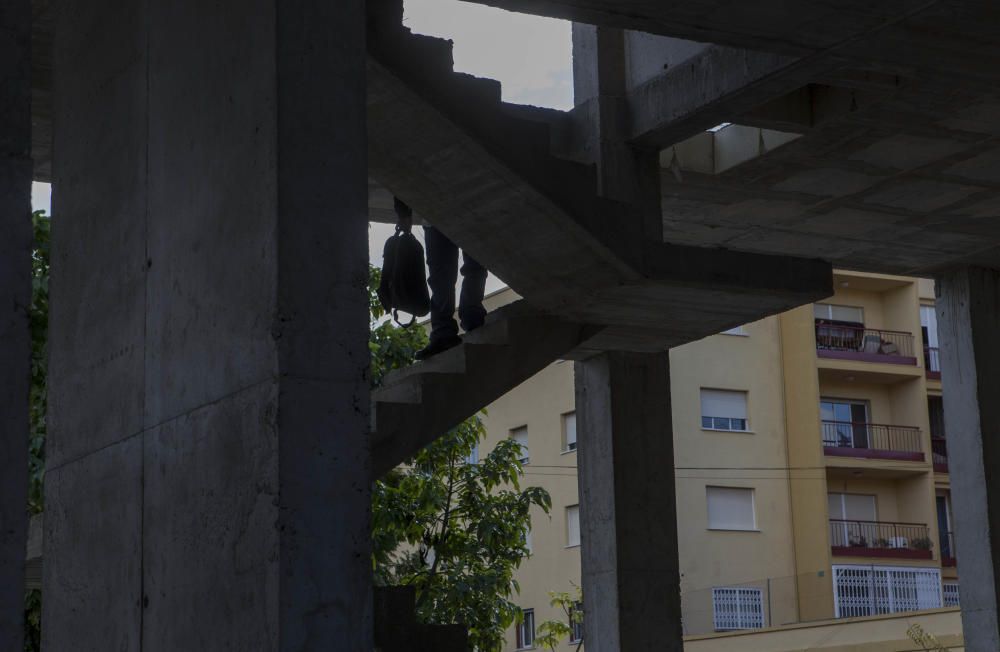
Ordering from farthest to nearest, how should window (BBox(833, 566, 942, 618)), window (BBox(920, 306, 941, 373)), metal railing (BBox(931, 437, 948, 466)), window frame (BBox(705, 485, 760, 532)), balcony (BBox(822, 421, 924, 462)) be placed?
window (BBox(920, 306, 941, 373)) → metal railing (BBox(931, 437, 948, 466)) → balcony (BBox(822, 421, 924, 462)) → window frame (BBox(705, 485, 760, 532)) → window (BBox(833, 566, 942, 618))

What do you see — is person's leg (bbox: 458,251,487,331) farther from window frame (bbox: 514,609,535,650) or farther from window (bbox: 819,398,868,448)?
window (bbox: 819,398,868,448)

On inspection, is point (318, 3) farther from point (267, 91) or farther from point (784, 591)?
point (784, 591)

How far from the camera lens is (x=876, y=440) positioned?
4884 cm

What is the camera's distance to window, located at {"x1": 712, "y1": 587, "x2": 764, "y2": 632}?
42.8 meters

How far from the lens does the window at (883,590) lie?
4303cm

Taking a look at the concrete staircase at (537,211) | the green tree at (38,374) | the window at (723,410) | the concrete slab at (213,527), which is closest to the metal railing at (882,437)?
the window at (723,410)

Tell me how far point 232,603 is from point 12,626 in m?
1.03

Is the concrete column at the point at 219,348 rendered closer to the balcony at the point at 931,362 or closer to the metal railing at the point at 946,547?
the metal railing at the point at 946,547

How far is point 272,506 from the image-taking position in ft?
19.9

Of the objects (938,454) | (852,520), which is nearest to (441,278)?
Answer: (852,520)

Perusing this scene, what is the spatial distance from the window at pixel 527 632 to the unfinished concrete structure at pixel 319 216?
3391cm

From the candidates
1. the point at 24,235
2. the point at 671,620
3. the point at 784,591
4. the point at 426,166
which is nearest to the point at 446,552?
the point at 671,620

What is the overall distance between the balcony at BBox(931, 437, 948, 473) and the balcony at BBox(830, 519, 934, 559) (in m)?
2.43

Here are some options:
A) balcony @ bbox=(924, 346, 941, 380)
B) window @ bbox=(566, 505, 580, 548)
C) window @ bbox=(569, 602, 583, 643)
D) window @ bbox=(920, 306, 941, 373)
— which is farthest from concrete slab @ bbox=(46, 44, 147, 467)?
window @ bbox=(920, 306, 941, 373)
